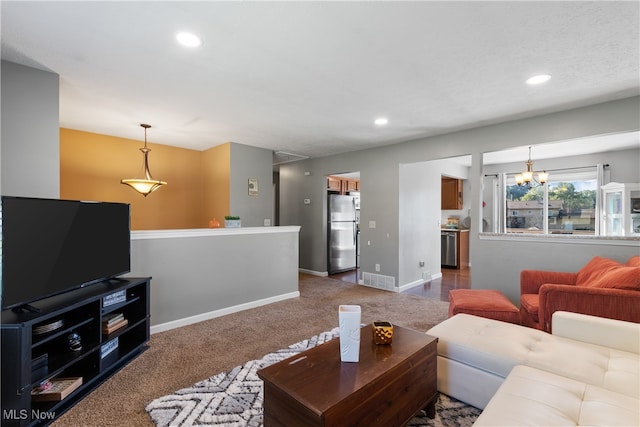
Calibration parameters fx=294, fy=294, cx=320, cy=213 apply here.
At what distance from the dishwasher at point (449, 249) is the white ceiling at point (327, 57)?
375cm

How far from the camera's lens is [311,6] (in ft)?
5.58

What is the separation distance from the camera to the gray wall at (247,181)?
5.00 meters

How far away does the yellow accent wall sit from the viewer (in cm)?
428

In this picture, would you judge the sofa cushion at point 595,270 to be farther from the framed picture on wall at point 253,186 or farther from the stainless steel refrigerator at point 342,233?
Answer: the framed picture on wall at point 253,186

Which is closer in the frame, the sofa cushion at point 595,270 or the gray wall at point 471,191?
the sofa cushion at point 595,270

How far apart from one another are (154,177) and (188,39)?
12.0ft

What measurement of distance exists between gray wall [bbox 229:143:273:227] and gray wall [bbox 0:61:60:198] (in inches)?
100

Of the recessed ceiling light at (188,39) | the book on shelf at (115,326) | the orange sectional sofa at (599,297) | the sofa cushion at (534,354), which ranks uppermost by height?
the recessed ceiling light at (188,39)

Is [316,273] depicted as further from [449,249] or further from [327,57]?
[327,57]

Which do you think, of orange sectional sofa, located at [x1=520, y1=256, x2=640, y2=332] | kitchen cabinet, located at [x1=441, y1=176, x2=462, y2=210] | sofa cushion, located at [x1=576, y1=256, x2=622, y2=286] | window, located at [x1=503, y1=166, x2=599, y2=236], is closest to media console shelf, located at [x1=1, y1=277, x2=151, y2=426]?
orange sectional sofa, located at [x1=520, y1=256, x2=640, y2=332]

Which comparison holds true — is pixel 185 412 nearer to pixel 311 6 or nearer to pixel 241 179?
pixel 311 6

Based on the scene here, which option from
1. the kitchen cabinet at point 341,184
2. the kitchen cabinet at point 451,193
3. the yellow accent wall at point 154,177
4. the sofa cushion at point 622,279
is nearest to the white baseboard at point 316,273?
the kitchen cabinet at point 341,184

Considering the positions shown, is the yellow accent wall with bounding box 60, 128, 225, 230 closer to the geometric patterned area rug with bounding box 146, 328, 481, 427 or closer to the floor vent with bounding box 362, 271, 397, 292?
the floor vent with bounding box 362, 271, 397, 292

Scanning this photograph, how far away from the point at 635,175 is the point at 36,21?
794 centimetres
